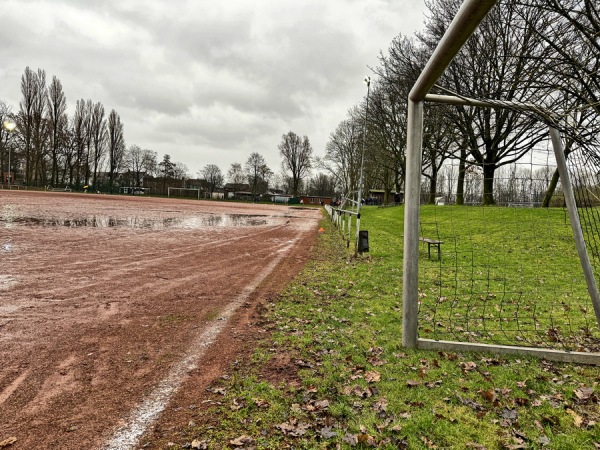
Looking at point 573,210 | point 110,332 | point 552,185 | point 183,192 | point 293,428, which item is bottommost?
point 293,428

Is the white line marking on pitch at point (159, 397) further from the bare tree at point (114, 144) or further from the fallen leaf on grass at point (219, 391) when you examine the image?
the bare tree at point (114, 144)

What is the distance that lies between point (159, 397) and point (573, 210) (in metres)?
5.27

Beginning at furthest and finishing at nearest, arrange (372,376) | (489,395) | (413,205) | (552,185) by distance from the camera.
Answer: (552,185) → (413,205) → (372,376) → (489,395)

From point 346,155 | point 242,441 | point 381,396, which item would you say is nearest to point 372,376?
point 381,396

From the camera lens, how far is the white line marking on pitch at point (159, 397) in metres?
2.80

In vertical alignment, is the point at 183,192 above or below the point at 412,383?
above

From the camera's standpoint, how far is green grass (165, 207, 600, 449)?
9.48 feet

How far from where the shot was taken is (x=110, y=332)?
4859 mm

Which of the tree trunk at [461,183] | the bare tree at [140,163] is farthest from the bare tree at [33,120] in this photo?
the tree trunk at [461,183]

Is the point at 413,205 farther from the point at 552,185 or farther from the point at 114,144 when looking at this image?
the point at 114,144

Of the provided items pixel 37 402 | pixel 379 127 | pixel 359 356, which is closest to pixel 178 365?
pixel 37 402

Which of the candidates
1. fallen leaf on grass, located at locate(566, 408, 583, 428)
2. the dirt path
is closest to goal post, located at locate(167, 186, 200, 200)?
the dirt path

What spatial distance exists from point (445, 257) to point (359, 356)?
8383mm

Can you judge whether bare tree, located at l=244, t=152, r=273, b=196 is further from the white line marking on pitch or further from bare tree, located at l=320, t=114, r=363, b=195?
the white line marking on pitch
